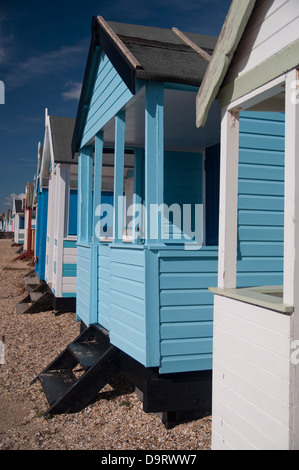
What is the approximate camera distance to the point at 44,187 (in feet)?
44.7

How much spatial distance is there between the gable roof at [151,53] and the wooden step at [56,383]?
3309mm

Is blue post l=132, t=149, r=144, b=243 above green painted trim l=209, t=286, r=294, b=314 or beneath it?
above

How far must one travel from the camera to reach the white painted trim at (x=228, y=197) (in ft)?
10.7

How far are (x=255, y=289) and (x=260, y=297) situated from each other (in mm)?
463

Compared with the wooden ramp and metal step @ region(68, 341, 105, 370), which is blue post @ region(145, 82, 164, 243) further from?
metal step @ region(68, 341, 105, 370)

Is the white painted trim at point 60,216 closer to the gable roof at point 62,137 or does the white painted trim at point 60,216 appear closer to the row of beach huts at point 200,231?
the gable roof at point 62,137

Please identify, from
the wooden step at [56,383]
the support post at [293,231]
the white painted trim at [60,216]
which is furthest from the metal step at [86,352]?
the white painted trim at [60,216]

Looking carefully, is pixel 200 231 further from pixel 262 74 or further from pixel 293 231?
pixel 293 231

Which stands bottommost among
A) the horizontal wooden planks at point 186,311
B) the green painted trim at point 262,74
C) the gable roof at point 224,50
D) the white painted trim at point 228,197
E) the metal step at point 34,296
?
the metal step at point 34,296

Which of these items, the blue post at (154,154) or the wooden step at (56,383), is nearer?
the blue post at (154,154)

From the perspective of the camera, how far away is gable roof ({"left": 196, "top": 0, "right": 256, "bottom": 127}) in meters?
2.94

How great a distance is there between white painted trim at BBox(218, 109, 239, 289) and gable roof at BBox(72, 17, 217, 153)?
4.12 feet

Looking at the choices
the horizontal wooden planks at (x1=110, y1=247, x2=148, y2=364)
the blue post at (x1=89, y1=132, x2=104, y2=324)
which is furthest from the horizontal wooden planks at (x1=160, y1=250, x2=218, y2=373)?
the blue post at (x1=89, y1=132, x2=104, y2=324)

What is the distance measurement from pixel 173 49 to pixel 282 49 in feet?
7.25
